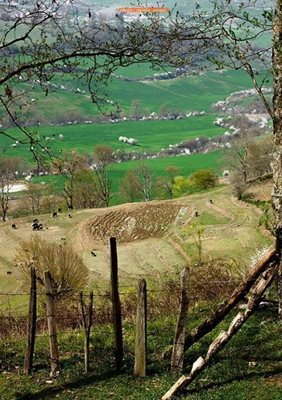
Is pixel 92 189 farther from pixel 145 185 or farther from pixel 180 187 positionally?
pixel 180 187

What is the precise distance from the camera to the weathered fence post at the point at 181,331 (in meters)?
8.91

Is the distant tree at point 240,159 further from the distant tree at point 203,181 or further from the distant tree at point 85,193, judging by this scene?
the distant tree at point 85,193

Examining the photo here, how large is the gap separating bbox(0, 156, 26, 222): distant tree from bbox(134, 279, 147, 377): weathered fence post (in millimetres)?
64744

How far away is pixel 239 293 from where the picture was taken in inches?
344

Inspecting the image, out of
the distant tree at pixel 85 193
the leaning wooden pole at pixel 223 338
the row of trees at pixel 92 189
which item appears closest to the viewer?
the leaning wooden pole at pixel 223 338

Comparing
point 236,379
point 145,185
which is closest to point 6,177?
point 145,185

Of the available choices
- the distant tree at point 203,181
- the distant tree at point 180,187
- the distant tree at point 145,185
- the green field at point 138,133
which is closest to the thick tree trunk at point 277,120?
the distant tree at point 145,185

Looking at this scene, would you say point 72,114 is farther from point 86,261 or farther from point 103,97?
point 103,97

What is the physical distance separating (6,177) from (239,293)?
71252 mm

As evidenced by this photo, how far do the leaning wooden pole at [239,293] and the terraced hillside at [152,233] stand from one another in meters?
36.3

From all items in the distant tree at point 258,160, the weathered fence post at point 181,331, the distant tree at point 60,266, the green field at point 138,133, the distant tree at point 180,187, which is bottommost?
the distant tree at point 60,266

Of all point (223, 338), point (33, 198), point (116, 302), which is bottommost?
point (223, 338)

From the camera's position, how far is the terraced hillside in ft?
168

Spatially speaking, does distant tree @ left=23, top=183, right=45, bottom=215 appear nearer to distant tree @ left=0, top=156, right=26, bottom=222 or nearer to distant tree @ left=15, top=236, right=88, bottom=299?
distant tree @ left=0, top=156, right=26, bottom=222
